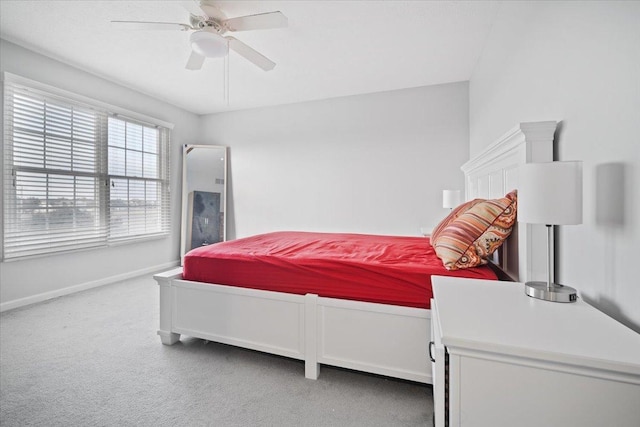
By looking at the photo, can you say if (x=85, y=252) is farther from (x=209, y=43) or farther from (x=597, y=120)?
(x=597, y=120)

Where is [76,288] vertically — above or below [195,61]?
below

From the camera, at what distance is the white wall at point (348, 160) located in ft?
12.3

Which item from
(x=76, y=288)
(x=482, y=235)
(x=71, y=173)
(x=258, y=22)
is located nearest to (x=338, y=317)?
(x=482, y=235)

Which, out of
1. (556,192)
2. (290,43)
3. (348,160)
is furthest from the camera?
(348,160)

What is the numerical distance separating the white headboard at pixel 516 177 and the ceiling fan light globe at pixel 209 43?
1976 mm

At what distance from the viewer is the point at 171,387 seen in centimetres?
164

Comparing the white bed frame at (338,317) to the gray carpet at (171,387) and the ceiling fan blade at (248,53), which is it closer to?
the gray carpet at (171,387)

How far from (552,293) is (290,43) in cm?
280

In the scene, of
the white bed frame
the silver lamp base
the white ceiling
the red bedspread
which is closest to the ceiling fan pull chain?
the white ceiling

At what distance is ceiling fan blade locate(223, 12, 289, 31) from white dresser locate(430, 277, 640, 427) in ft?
6.73

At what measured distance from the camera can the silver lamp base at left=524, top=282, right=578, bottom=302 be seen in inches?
37.7

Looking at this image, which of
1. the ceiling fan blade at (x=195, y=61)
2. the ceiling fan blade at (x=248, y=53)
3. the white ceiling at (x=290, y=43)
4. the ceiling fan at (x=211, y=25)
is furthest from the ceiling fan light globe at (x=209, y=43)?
the white ceiling at (x=290, y=43)

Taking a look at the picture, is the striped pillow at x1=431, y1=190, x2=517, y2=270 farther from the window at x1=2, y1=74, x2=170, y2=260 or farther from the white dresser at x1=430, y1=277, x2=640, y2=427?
the window at x1=2, y1=74, x2=170, y2=260

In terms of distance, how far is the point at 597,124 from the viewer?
1.04m
